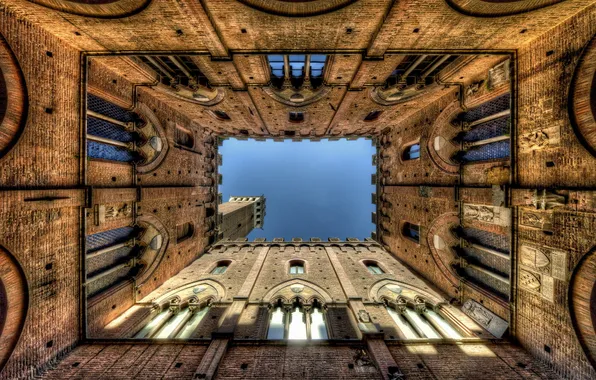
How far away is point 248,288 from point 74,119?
10432 millimetres

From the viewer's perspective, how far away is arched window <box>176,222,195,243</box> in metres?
14.5

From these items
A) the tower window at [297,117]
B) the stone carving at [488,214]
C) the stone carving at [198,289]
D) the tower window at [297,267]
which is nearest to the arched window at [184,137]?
the tower window at [297,117]

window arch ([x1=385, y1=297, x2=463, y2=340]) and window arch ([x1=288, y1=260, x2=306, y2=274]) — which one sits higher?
window arch ([x1=288, y1=260, x2=306, y2=274])

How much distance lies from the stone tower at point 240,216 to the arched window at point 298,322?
12810 mm

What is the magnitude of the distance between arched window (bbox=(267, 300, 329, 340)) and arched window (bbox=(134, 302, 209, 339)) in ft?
11.5

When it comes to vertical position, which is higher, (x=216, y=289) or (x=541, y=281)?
(x=541, y=281)

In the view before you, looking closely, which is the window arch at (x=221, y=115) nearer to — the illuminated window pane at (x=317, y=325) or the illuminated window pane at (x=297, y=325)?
the illuminated window pane at (x=297, y=325)

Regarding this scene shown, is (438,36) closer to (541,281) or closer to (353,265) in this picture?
(541,281)

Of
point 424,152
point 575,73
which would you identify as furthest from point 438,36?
point 424,152

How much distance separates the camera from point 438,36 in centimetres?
769

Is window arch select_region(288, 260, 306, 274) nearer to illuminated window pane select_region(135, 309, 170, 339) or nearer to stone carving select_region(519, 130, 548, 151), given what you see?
illuminated window pane select_region(135, 309, 170, 339)

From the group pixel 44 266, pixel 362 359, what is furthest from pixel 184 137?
pixel 362 359

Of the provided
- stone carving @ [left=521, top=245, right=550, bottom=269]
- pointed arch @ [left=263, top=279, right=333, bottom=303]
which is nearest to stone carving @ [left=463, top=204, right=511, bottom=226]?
stone carving @ [left=521, top=245, right=550, bottom=269]

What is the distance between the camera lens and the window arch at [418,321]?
907 cm
